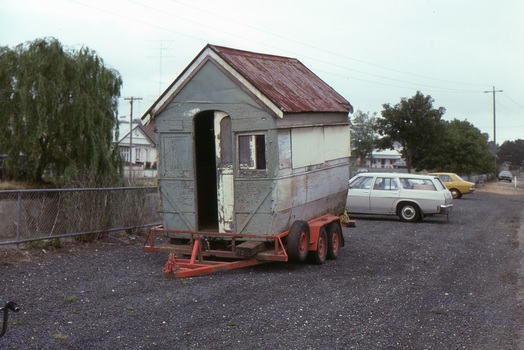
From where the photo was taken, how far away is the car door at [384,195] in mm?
22062

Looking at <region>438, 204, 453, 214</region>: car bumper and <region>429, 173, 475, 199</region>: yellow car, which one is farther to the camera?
<region>429, 173, 475, 199</region>: yellow car

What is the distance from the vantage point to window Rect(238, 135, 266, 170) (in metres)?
11.5

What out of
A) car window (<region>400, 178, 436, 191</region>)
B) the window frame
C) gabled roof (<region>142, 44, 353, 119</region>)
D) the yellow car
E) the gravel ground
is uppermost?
gabled roof (<region>142, 44, 353, 119</region>)

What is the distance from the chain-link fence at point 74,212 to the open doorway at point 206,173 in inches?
56.2

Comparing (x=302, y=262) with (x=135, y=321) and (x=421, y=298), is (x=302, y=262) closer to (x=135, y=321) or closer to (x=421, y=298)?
(x=421, y=298)

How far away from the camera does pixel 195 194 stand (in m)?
12.0

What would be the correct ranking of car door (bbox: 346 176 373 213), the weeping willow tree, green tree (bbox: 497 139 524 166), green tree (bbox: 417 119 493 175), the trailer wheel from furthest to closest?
green tree (bbox: 497 139 524 166), green tree (bbox: 417 119 493 175), the weeping willow tree, car door (bbox: 346 176 373 213), the trailer wheel

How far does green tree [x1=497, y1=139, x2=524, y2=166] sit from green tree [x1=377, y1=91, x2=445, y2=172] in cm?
11009

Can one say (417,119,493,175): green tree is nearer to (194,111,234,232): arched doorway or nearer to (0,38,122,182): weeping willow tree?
(0,38,122,182): weeping willow tree

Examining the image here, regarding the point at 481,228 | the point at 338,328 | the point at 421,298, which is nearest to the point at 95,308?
the point at 338,328

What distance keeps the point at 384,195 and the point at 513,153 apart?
142347mm

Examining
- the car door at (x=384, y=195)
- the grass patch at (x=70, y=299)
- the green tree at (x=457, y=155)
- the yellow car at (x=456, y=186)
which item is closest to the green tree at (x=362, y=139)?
the green tree at (x=457, y=155)

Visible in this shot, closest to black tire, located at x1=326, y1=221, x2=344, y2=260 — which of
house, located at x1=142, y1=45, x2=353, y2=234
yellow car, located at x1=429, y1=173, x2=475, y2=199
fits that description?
house, located at x1=142, y1=45, x2=353, y2=234

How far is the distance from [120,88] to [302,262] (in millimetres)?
19932
